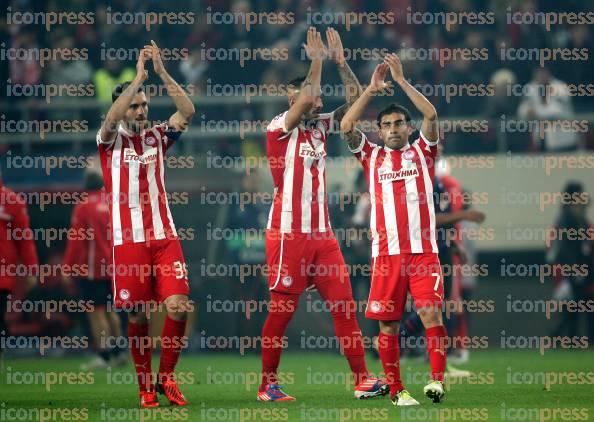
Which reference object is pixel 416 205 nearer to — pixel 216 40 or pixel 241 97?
pixel 241 97

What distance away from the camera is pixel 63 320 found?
64.2 ft

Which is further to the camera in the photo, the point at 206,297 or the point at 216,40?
the point at 216,40

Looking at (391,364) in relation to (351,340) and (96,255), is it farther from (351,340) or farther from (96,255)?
(96,255)

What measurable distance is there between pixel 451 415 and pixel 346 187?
1004 centimetres

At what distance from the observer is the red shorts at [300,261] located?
11562 millimetres

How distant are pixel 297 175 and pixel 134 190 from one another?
5.05 ft

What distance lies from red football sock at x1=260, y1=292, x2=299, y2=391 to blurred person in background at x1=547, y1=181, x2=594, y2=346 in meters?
7.73

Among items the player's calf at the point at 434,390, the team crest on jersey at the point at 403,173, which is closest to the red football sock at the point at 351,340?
the player's calf at the point at 434,390

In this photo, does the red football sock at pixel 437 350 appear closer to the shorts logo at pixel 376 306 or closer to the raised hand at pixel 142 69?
the shorts logo at pixel 376 306

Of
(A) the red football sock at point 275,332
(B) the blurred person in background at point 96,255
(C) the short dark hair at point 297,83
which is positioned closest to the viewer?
(A) the red football sock at point 275,332

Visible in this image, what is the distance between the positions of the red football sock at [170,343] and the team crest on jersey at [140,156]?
1378 mm

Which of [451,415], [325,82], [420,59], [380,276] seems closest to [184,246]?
[325,82]

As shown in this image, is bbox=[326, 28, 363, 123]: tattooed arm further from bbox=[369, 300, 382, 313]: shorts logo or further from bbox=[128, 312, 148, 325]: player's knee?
bbox=[128, 312, 148, 325]: player's knee

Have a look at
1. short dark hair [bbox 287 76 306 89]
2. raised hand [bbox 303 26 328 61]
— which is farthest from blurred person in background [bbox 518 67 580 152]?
raised hand [bbox 303 26 328 61]
